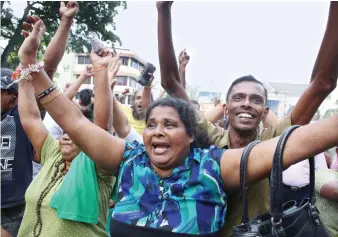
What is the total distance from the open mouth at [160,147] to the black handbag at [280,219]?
1.84 ft

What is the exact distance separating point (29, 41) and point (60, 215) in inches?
39.6

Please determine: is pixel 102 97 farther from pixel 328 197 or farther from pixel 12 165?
pixel 328 197

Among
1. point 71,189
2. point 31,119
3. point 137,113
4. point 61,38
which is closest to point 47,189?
point 71,189

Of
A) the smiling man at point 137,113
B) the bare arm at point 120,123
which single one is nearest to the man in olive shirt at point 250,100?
the bare arm at point 120,123

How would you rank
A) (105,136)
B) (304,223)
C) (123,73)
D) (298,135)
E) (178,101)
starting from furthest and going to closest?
(123,73) → (178,101) → (105,136) → (298,135) → (304,223)

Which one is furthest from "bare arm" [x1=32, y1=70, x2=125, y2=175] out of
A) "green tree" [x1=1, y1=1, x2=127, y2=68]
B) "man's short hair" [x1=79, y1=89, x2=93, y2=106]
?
"green tree" [x1=1, y1=1, x2=127, y2=68]

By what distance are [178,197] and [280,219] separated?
50 centimetres

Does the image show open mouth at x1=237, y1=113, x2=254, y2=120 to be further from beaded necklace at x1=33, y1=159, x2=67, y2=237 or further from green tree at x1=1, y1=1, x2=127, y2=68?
green tree at x1=1, y1=1, x2=127, y2=68

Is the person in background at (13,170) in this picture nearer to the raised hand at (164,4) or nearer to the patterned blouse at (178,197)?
the raised hand at (164,4)

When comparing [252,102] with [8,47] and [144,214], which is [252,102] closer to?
[144,214]

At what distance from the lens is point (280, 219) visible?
5.07 ft

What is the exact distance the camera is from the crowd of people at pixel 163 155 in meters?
1.86

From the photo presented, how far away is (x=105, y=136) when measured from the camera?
2.14 meters

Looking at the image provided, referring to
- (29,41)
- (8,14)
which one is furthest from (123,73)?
(29,41)
